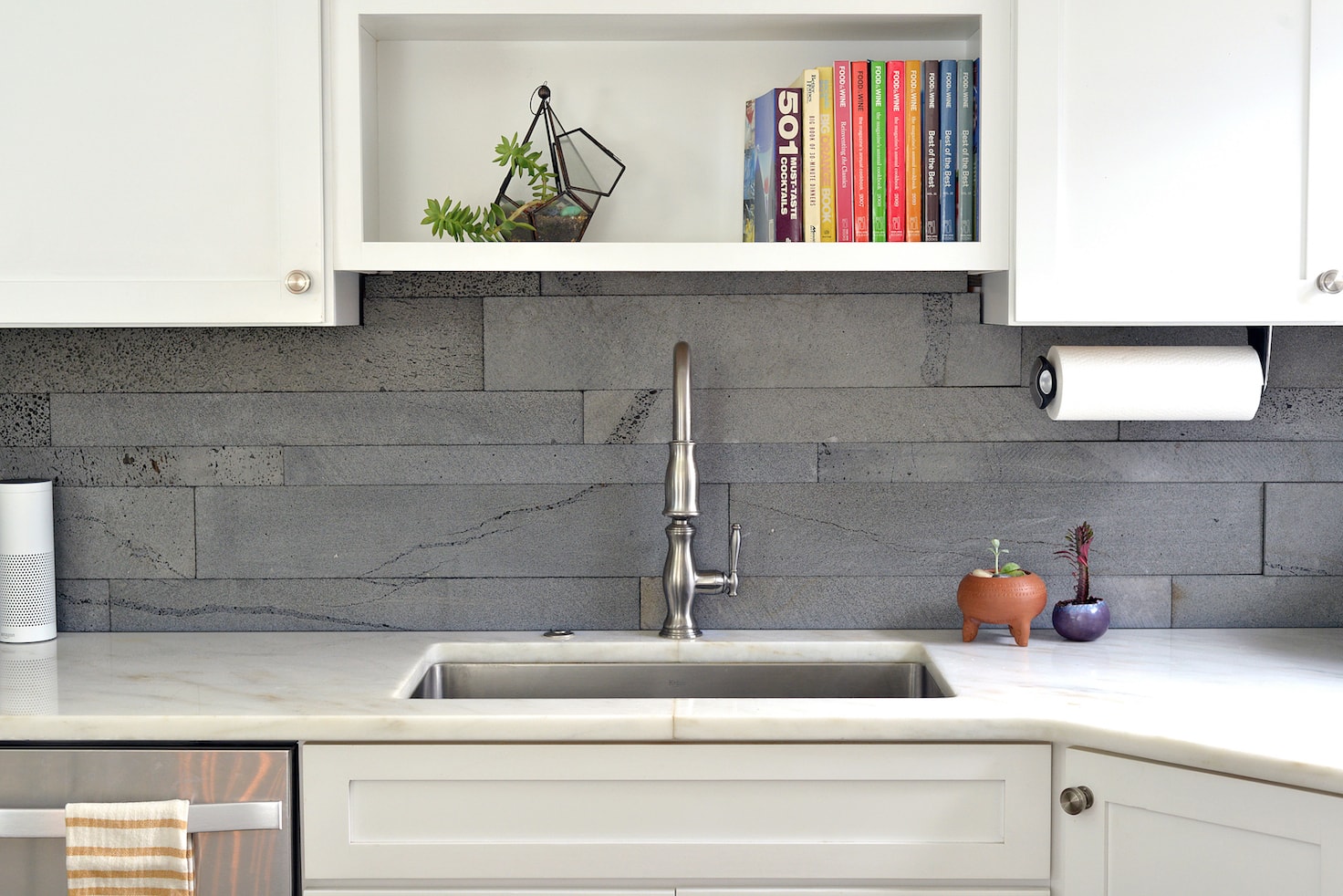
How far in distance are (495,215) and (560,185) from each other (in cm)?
12

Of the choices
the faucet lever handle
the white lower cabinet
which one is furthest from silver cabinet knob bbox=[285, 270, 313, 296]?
the white lower cabinet

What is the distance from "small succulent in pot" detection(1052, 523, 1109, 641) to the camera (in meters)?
1.85

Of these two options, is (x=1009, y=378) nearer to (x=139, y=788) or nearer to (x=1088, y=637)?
(x=1088, y=637)

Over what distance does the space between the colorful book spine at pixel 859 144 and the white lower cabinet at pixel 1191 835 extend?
0.83 meters

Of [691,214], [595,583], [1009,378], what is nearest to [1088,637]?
[1009,378]

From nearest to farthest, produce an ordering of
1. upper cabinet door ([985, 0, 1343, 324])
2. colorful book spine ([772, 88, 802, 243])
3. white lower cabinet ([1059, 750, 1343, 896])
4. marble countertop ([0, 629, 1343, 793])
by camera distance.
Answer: white lower cabinet ([1059, 750, 1343, 896]) < marble countertop ([0, 629, 1343, 793]) < upper cabinet door ([985, 0, 1343, 324]) < colorful book spine ([772, 88, 802, 243])

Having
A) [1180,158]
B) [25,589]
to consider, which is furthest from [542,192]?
[25,589]

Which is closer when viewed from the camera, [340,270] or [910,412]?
[340,270]

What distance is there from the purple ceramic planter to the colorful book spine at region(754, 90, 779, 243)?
773mm

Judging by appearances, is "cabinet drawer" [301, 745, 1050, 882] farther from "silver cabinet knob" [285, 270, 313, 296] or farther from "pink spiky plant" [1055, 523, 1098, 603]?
"silver cabinet knob" [285, 270, 313, 296]

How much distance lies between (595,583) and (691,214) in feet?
2.17

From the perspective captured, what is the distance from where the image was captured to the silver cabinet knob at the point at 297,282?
5.48 ft

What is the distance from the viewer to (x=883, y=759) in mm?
1462

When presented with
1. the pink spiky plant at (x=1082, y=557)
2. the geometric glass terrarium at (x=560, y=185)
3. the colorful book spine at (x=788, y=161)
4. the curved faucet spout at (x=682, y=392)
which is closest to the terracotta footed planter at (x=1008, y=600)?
the pink spiky plant at (x=1082, y=557)
